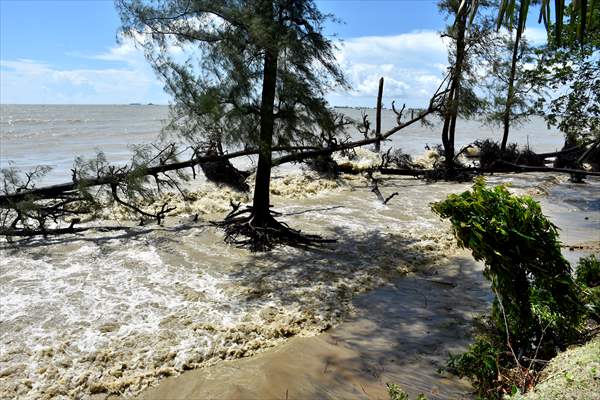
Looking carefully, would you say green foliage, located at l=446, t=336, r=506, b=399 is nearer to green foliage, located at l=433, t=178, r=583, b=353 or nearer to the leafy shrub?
green foliage, located at l=433, t=178, r=583, b=353

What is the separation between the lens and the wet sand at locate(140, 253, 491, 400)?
13.7ft

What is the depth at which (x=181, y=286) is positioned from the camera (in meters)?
6.71

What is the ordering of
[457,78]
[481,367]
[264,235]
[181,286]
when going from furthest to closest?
[457,78] → [264,235] → [181,286] → [481,367]

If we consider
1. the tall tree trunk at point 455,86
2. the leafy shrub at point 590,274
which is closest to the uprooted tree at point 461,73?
the tall tree trunk at point 455,86

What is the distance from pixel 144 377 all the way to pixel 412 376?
2.54 meters

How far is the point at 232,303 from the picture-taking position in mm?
6121

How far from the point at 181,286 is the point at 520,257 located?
4.53m

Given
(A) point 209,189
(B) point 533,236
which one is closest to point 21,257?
(A) point 209,189

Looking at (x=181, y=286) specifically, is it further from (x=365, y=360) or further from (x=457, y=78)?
(x=457, y=78)

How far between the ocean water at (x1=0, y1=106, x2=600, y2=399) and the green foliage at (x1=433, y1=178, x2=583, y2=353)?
33 centimetres

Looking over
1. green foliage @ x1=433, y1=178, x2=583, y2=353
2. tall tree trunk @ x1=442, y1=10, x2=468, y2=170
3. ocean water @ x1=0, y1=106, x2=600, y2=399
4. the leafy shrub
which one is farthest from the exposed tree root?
green foliage @ x1=433, y1=178, x2=583, y2=353

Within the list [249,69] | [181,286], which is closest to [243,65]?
[249,69]

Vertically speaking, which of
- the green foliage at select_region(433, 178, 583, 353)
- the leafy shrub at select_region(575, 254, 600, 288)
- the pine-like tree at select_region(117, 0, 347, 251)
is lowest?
the leafy shrub at select_region(575, 254, 600, 288)

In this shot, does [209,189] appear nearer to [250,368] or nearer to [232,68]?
→ [232,68]
